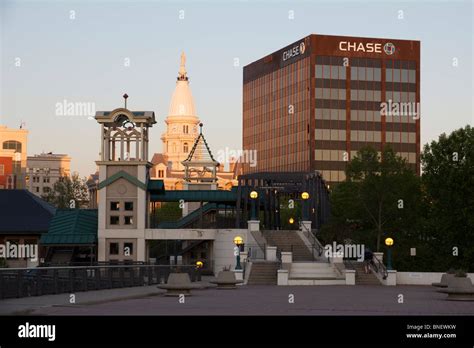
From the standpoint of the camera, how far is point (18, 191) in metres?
87.4

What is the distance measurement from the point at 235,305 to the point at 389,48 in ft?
454

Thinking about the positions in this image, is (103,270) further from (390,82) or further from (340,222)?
(390,82)

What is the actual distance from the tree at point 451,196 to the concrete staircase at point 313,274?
13.7 metres

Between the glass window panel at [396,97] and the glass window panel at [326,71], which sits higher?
the glass window panel at [326,71]

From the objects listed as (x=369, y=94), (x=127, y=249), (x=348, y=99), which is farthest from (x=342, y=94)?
(x=127, y=249)

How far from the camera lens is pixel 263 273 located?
53219mm

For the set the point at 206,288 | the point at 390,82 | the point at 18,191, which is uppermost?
the point at 390,82

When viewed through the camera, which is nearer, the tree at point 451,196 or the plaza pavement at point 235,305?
the plaza pavement at point 235,305

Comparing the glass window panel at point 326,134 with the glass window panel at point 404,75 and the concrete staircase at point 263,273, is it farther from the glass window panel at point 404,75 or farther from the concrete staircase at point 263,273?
the concrete staircase at point 263,273

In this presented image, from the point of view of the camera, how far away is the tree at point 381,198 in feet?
256

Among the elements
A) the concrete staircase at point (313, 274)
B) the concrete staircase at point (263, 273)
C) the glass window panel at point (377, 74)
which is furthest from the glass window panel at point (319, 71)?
the concrete staircase at point (263, 273)
